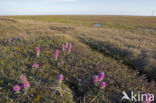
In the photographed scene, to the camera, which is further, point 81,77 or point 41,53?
point 41,53

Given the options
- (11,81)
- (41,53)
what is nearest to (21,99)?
(11,81)

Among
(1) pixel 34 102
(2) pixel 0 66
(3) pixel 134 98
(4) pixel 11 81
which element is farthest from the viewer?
(2) pixel 0 66

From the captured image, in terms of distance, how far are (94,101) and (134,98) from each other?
124 cm

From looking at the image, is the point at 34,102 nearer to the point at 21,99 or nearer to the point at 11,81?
the point at 21,99

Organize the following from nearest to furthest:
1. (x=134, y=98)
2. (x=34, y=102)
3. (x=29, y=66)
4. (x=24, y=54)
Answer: (x=34, y=102) → (x=134, y=98) → (x=29, y=66) → (x=24, y=54)

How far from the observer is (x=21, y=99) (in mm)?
3232

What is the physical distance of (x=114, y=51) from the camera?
357 inches

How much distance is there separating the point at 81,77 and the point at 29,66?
221 centimetres

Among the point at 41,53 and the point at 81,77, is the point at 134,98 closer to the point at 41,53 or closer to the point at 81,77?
the point at 81,77

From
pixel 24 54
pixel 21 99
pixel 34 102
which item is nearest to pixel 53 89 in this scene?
pixel 34 102

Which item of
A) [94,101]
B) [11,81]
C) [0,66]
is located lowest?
[94,101]

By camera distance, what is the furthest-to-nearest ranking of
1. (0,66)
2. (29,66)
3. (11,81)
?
(29,66) < (0,66) < (11,81)

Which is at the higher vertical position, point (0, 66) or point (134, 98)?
point (0, 66)

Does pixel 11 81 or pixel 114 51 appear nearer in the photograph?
pixel 11 81
